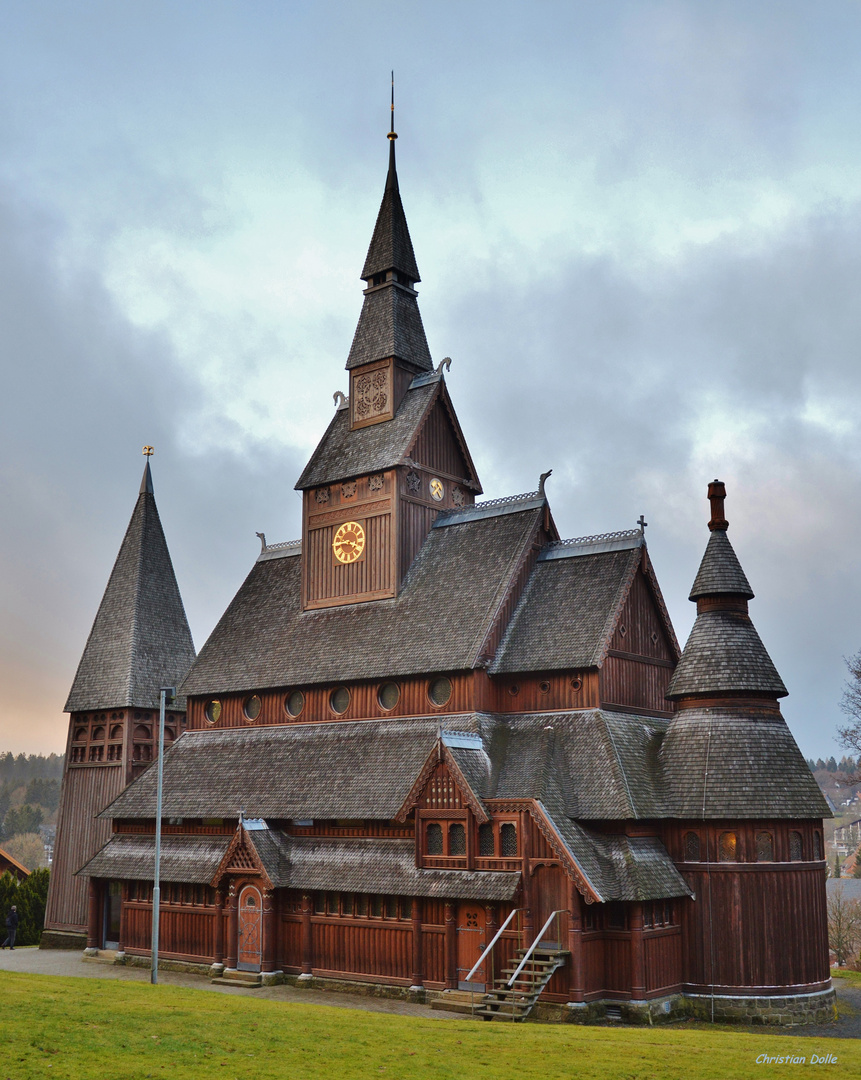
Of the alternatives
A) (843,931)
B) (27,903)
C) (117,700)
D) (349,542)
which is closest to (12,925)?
(27,903)

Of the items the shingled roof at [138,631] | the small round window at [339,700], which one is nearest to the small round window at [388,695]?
the small round window at [339,700]

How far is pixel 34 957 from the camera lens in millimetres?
40656

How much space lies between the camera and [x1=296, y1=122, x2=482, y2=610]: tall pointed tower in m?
39.8

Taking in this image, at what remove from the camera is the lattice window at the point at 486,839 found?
30.1m

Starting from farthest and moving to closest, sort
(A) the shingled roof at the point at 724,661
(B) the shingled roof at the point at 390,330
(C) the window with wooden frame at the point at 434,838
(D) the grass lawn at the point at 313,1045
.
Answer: (B) the shingled roof at the point at 390,330 → (A) the shingled roof at the point at 724,661 → (C) the window with wooden frame at the point at 434,838 → (D) the grass lawn at the point at 313,1045

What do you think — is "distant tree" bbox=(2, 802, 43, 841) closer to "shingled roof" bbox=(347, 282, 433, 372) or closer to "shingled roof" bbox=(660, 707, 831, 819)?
"shingled roof" bbox=(347, 282, 433, 372)

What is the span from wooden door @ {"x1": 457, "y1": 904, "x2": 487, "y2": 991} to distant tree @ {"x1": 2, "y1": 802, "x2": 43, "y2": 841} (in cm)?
12480

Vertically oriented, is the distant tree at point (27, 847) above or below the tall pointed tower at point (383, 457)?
below

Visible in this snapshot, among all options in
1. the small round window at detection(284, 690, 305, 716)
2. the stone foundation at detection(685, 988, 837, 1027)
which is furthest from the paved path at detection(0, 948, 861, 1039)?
the small round window at detection(284, 690, 305, 716)

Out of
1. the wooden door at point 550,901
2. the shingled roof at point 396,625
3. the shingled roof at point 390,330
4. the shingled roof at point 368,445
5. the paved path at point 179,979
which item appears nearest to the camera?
the wooden door at point 550,901

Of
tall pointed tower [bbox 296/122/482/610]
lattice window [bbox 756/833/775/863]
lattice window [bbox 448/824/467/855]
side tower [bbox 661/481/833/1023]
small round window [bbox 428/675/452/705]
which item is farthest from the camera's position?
tall pointed tower [bbox 296/122/482/610]

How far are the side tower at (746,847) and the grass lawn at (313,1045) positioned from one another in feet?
13.7

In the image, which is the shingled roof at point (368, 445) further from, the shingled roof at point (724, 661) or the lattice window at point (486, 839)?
the lattice window at point (486, 839)

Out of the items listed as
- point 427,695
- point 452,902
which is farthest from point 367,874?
point 427,695
